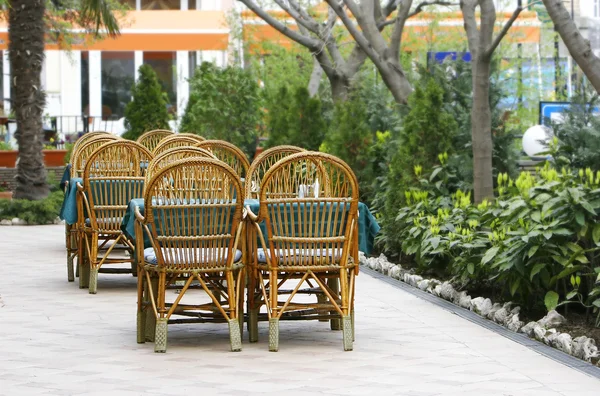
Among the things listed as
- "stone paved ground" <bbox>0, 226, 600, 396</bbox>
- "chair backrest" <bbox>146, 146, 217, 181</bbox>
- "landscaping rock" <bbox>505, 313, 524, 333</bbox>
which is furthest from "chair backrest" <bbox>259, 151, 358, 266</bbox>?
"landscaping rock" <bbox>505, 313, 524, 333</bbox>

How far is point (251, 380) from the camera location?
19.7 ft

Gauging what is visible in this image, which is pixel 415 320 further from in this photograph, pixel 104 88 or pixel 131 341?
pixel 104 88

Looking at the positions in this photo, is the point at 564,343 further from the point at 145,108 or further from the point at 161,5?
the point at 161,5

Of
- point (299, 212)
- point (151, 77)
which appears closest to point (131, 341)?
point (299, 212)

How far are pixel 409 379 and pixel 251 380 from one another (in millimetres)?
853

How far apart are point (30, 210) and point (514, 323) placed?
11292 mm

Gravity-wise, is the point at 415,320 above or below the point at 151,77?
below

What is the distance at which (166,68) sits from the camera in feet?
129

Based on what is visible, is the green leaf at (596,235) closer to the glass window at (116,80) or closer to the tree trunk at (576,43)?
the tree trunk at (576,43)

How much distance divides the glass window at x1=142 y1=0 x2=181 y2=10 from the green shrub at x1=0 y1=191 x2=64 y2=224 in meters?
23.7

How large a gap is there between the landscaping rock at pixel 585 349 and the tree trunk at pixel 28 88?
1301 cm

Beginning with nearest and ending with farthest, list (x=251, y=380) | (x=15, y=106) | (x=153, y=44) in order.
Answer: (x=251, y=380) → (x=15, y=106) → (x=153, y=44)

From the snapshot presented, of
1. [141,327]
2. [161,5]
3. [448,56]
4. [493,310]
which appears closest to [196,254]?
[141,327]

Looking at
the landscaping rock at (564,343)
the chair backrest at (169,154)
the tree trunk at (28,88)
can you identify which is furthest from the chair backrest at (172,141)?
the tree trunk at (28,88)
